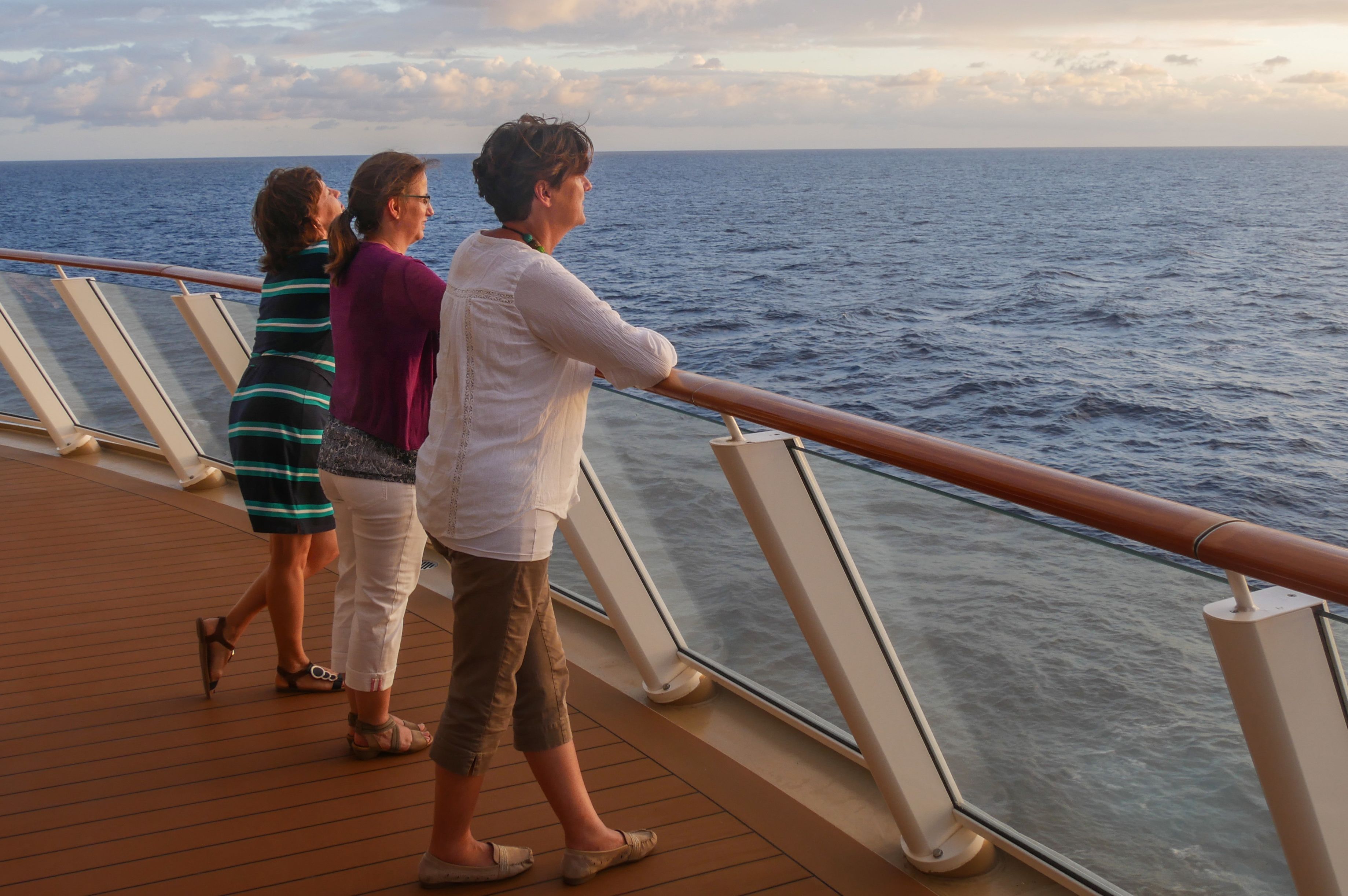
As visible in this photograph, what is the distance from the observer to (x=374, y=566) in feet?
7.93

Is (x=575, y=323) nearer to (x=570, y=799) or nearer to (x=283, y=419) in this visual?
(x=570, y=799)

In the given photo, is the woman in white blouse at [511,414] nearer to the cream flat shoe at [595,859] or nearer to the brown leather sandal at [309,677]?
the cream flat shoe at [595,859]

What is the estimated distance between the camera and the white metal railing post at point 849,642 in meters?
2.06

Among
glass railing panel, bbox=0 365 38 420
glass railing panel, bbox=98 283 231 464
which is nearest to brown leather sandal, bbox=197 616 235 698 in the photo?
glass railing panel, bbox=98 283 231 464

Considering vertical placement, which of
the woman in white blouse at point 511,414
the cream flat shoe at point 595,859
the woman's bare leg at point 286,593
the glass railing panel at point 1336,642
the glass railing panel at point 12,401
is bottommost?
the cream flat shoe at point 595,859

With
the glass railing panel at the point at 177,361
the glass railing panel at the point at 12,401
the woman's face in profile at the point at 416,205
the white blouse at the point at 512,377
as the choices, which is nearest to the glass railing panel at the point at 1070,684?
the white blouse at the point at 512,377

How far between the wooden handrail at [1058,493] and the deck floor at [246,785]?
0.92 metres

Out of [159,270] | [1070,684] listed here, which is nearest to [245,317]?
[159,270]

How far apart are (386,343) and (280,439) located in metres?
0.72

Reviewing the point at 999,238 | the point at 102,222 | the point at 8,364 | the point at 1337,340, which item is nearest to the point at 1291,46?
the point at 999,238

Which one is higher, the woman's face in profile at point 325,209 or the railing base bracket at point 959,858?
the woman's face in profile at point 325,209

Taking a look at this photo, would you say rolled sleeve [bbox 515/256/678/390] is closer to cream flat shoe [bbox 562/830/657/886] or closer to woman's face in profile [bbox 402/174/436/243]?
woman's face in profile [bbox 402/174/436/243]

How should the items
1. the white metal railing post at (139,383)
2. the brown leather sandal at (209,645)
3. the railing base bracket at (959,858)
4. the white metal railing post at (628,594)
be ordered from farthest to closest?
the white metal railing post at (139,383)
the brown leather sandal at (209,645)
the white metal railing post at (628,594)
the railing base bracket at (959,858)

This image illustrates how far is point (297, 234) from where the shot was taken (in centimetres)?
255
